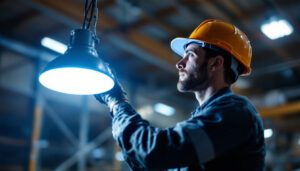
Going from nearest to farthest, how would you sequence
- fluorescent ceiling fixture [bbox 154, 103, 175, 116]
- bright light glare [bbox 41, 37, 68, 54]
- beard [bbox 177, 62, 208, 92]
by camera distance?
beard [bbox 177, 62, 208, 92]
bright light glare [bbox 41, 37, 68, 54]
fluorescent ceiling fixture [bbox 154, 103, 175, 116]

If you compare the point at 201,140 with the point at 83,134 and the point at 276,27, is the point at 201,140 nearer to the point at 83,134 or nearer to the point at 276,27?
the point at 276,27

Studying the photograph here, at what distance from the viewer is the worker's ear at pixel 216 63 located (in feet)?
5.94

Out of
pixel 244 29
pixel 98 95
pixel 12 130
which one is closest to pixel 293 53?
pixel 244 29

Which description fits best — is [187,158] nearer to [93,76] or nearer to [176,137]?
[176,137]

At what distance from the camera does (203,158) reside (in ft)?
4.32

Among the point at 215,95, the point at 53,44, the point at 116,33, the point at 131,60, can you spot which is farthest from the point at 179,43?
the point at 131,60

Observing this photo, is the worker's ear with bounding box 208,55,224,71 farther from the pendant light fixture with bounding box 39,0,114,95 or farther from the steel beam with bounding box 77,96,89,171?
the steel beam with bounding box 77,96,89,171

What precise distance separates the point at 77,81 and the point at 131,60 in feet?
22.5

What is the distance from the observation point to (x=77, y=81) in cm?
170

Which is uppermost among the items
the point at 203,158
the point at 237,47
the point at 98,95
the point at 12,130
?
the point at 12,130

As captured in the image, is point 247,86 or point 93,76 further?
point 247,86

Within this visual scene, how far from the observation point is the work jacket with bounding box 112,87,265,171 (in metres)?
1.31

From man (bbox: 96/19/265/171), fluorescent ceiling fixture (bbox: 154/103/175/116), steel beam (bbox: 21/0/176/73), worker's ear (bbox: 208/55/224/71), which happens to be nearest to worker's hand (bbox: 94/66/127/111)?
man (bbox: 96/19/265/171)

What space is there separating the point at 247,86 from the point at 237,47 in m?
8.37
